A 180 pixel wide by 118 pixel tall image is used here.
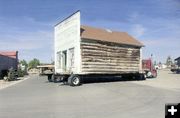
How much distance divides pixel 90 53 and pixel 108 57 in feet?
7.39

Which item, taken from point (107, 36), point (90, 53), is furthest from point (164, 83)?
point (107, 36)

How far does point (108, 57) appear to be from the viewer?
26.1m

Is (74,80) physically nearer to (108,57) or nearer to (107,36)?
(108,57)

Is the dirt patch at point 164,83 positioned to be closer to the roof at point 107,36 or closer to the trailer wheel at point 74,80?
the roof at point 107,36

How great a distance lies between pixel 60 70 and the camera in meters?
27.1

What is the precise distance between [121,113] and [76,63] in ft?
49.5

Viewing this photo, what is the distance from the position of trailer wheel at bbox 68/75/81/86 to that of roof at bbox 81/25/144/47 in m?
3.43

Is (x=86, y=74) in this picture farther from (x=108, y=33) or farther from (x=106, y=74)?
(x=108, y=33)

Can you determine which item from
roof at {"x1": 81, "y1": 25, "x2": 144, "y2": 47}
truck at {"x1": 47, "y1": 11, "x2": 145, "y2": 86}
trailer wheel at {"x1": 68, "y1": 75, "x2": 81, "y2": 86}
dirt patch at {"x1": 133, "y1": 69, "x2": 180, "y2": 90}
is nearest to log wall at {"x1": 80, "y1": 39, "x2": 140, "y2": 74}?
truck at {"x1": 47, "y1": 11, "x2": 145, "y2": 86}

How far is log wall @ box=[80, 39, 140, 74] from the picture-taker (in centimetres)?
2418

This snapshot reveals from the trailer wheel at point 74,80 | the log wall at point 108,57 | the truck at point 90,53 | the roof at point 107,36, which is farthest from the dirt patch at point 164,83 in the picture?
the trailer wheel at point 74,80

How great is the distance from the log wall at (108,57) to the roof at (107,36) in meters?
0.40

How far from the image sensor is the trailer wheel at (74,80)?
880 inches

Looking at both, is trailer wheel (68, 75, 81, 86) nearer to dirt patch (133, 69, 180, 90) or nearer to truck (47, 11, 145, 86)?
truck (47, 11, 145, 86)
